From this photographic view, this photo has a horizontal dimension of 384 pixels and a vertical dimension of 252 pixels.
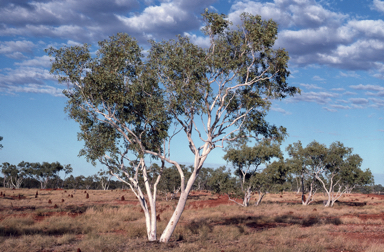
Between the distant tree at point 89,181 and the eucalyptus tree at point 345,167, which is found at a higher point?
the eucalyptus tree at point 345,167

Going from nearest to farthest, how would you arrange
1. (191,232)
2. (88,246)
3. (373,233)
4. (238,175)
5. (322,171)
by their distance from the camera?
(88,246) < (191,232) < (373,233) < (238,175) < (322,171)

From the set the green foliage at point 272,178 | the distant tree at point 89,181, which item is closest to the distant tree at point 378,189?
the green foliage at point 272,178

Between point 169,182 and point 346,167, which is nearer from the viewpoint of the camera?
point 346,167

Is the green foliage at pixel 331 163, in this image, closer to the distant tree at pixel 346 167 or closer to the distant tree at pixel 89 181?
the distant tree at pixel 346 167

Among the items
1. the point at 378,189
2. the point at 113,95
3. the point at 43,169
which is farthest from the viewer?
the point at 378,189

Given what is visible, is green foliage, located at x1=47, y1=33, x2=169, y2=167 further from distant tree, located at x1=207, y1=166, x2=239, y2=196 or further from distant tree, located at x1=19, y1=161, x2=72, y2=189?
distant tree, located at x1=19, y1=161, x2=72, y2=189

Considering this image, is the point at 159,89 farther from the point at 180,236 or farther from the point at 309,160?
the point at 309,160

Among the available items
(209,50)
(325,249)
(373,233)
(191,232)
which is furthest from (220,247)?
(373,233)

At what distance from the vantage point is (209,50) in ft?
54.4

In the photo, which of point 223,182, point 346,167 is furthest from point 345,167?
point 223,182

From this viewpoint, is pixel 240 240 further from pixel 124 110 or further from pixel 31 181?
pixel 31 181

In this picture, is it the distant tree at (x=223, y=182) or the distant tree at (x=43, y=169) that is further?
the distant tree at (x=43, y=169)

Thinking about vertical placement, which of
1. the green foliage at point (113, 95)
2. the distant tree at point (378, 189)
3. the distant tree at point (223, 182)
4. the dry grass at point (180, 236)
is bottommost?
the distant tree at point (378, 189)

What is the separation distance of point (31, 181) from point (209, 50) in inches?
4241
